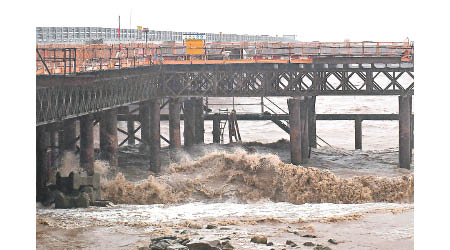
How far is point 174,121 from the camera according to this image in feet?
121

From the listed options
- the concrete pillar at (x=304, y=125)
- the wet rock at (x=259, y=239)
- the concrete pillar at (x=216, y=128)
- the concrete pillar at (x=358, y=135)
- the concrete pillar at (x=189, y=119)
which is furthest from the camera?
the concrete pillar at (x=358, y=135)

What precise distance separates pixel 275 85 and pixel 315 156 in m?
3.43

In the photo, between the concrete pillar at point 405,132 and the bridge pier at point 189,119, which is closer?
the concrete pillar at point 405,132

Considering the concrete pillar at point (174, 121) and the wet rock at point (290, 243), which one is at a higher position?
the concrete pillar at point (174, 121)

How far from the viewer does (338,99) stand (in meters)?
60.5

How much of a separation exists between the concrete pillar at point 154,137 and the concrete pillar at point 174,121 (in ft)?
5.23

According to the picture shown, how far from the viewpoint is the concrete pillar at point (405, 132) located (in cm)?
3222

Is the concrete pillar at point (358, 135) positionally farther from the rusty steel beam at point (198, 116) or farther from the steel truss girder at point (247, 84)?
the rusty steel beam at point (198, 116)

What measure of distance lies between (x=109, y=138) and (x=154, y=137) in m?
2.26

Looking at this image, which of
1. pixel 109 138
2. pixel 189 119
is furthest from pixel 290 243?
pixel 189 119

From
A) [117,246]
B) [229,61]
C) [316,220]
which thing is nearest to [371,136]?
[229,61]

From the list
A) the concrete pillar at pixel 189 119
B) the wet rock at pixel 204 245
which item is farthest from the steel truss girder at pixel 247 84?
the wet rock at pixel 204 245

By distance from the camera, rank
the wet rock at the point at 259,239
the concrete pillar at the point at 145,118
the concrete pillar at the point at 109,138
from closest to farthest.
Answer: the wet rock at the point at 259,239
the concrete pillar at the point at 109,138
the concrete pillar at the point at 145,118
